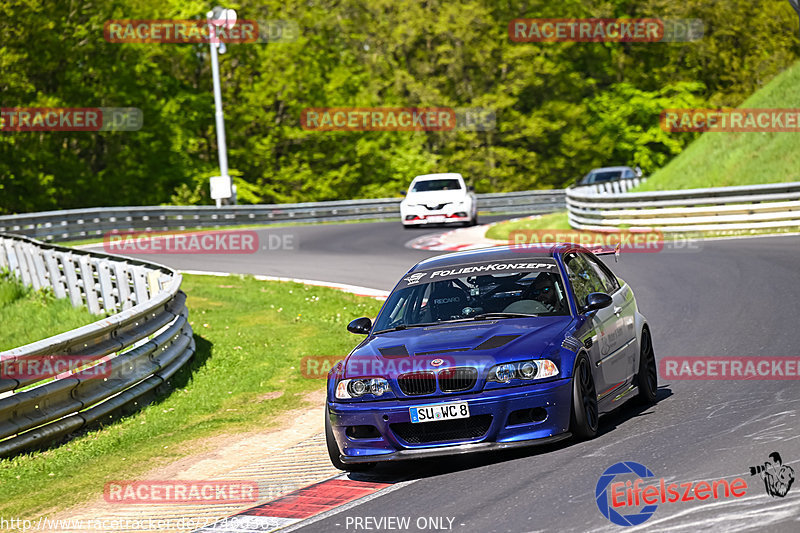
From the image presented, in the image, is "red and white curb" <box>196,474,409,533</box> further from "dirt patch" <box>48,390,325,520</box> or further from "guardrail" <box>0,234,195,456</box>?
"guardrail" <box>0,234,195,456</box>

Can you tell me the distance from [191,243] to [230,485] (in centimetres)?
2386

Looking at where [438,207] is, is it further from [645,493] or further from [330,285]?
[645,493]

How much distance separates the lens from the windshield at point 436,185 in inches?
1289

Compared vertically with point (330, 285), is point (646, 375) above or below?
above

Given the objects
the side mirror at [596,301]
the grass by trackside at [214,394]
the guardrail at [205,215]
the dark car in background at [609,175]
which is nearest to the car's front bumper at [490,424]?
the side mirror at [596,301]

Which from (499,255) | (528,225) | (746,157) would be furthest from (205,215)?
(499,255)

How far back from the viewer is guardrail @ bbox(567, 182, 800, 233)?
79.3 ft

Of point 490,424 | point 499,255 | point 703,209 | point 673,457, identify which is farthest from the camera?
point 703,209

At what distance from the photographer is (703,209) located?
25469mm

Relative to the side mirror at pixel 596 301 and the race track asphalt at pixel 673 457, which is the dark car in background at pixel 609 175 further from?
the side mirror at pixel 596 301

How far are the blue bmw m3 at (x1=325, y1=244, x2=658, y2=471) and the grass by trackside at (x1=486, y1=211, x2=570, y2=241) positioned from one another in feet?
62.4

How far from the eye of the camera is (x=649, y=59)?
63.4m

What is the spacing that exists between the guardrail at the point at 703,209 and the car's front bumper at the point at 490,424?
18025 millimetres

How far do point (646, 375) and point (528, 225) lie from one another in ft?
77.3
